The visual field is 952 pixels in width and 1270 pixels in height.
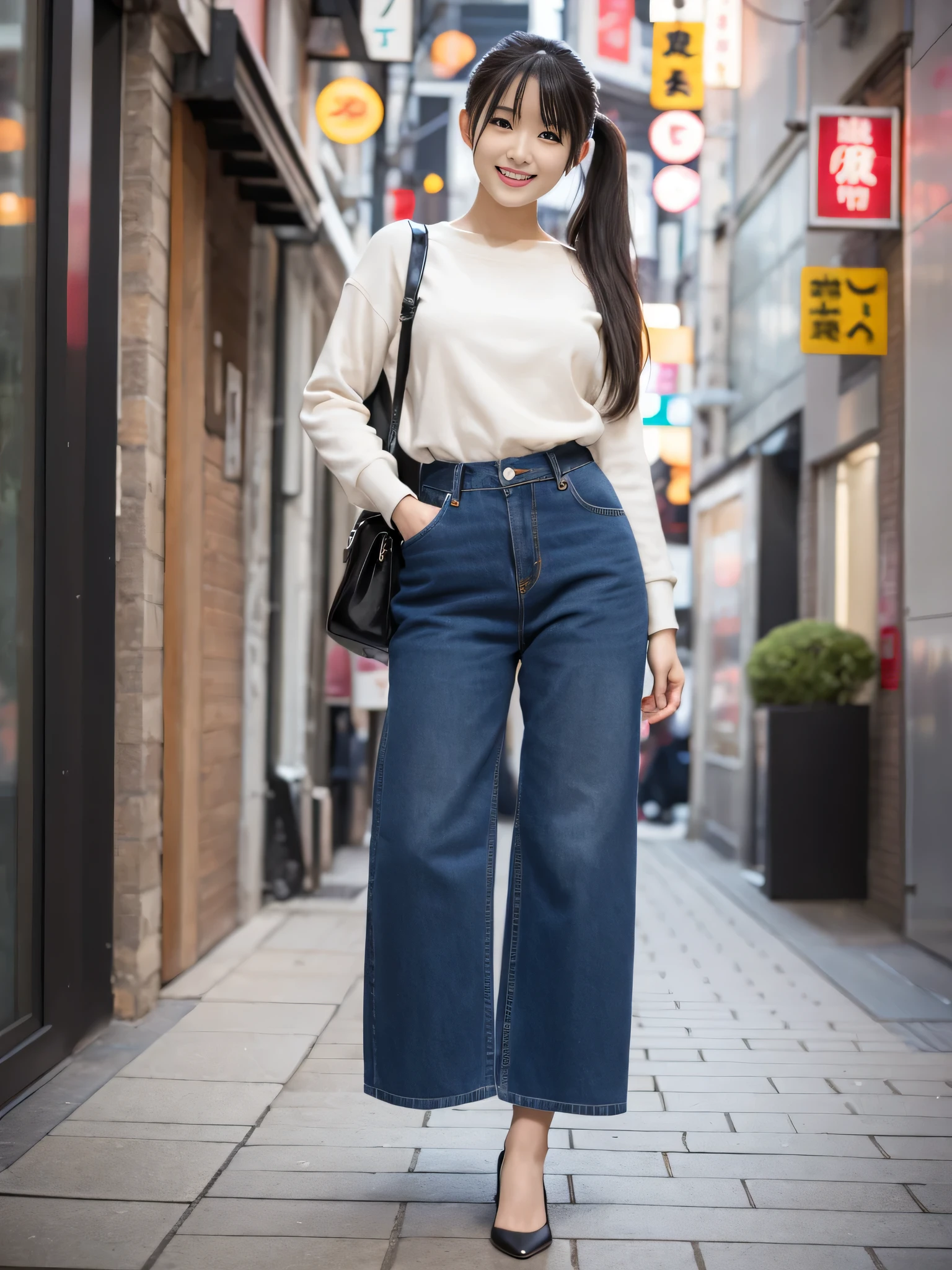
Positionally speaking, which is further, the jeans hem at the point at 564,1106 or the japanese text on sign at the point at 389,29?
the japanese text on sign at the point at 389,29

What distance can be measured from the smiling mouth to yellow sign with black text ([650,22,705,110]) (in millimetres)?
5514

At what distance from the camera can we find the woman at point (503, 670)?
1.92 m

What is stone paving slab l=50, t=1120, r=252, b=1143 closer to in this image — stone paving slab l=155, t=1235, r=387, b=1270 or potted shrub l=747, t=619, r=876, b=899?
stone paving slab l=155, t=1235, r=387, b=1270

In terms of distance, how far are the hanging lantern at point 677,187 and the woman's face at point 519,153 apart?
277 inches

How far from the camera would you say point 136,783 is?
3332 mm

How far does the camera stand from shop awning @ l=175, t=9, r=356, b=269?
11.8ft

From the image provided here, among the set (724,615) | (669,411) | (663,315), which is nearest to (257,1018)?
(724,615)

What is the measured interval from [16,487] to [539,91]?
4.29 ft

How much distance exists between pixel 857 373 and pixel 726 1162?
15.2 ft

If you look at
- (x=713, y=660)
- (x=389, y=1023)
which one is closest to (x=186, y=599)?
(x=389, y=1023)

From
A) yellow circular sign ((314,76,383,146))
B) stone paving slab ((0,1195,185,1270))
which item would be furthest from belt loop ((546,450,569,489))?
yellow circular sign ((314,76,383,146))

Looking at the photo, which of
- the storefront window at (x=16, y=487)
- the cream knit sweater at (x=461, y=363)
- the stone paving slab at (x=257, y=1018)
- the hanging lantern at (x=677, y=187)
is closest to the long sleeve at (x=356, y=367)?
the cream knit sweater at (x=461, y=363)

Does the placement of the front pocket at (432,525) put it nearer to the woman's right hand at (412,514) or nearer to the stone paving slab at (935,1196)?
the woman's right hand at (412,514)

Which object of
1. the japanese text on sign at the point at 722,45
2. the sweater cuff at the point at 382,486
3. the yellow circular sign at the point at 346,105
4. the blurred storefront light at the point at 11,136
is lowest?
the sweater cuff at the point at 382,486
